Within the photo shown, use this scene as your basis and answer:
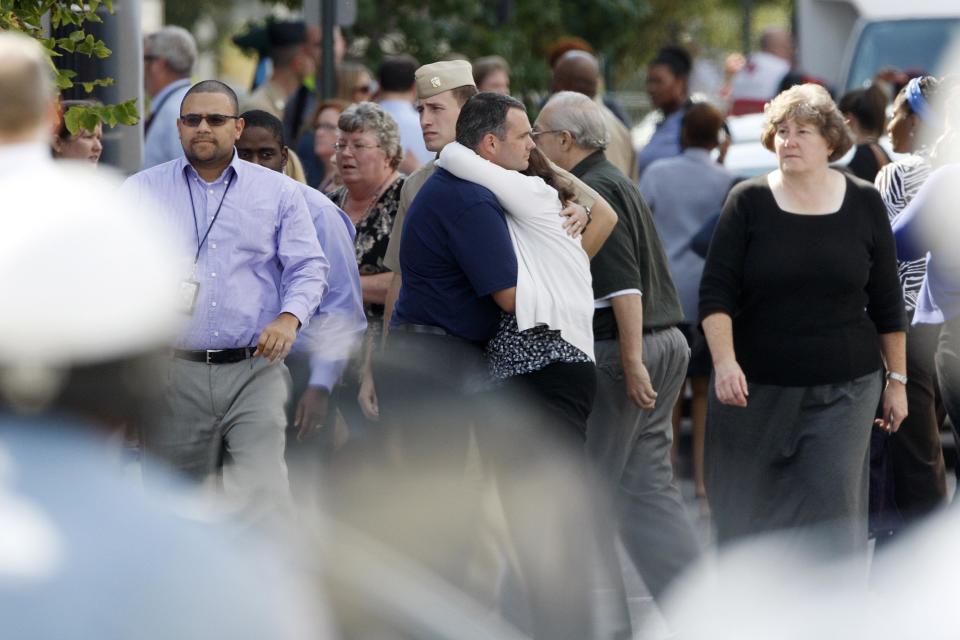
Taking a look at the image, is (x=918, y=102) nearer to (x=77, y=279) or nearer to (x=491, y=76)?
(x=491, y=76)

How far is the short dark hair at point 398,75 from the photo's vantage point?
10219 mm

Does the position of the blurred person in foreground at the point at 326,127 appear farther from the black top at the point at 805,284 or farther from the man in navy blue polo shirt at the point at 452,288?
the man in navy blue polo shirt at the point at 452,288

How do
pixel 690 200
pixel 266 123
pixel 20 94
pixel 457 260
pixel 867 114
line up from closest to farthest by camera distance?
pixel 20 94
pixel 457 260
pixel 266 123
pixel 867 114
pixel 690 200

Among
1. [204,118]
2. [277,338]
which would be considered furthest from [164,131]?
[277,338]

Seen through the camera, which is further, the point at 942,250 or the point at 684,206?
the point at 684,206

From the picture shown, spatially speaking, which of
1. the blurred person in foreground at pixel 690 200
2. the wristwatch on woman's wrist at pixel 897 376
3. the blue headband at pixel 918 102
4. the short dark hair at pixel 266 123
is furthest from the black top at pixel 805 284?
the blurred person in foreground at pixel 690 200

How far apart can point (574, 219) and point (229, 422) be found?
1.44 m

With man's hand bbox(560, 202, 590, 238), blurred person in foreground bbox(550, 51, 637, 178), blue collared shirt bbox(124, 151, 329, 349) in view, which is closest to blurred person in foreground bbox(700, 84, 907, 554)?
man's hand bbox(560, 202, 590, 238)

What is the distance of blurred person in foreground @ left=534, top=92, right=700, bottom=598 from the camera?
260 inches

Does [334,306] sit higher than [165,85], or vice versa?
[165,85]

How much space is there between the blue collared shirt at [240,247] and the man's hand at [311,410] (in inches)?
24.6

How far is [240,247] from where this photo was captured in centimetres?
654

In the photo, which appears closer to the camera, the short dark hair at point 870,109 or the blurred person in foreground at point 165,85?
the short dark hair at point 870,109

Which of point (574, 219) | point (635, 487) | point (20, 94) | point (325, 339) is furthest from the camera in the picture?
point (325, 339)
